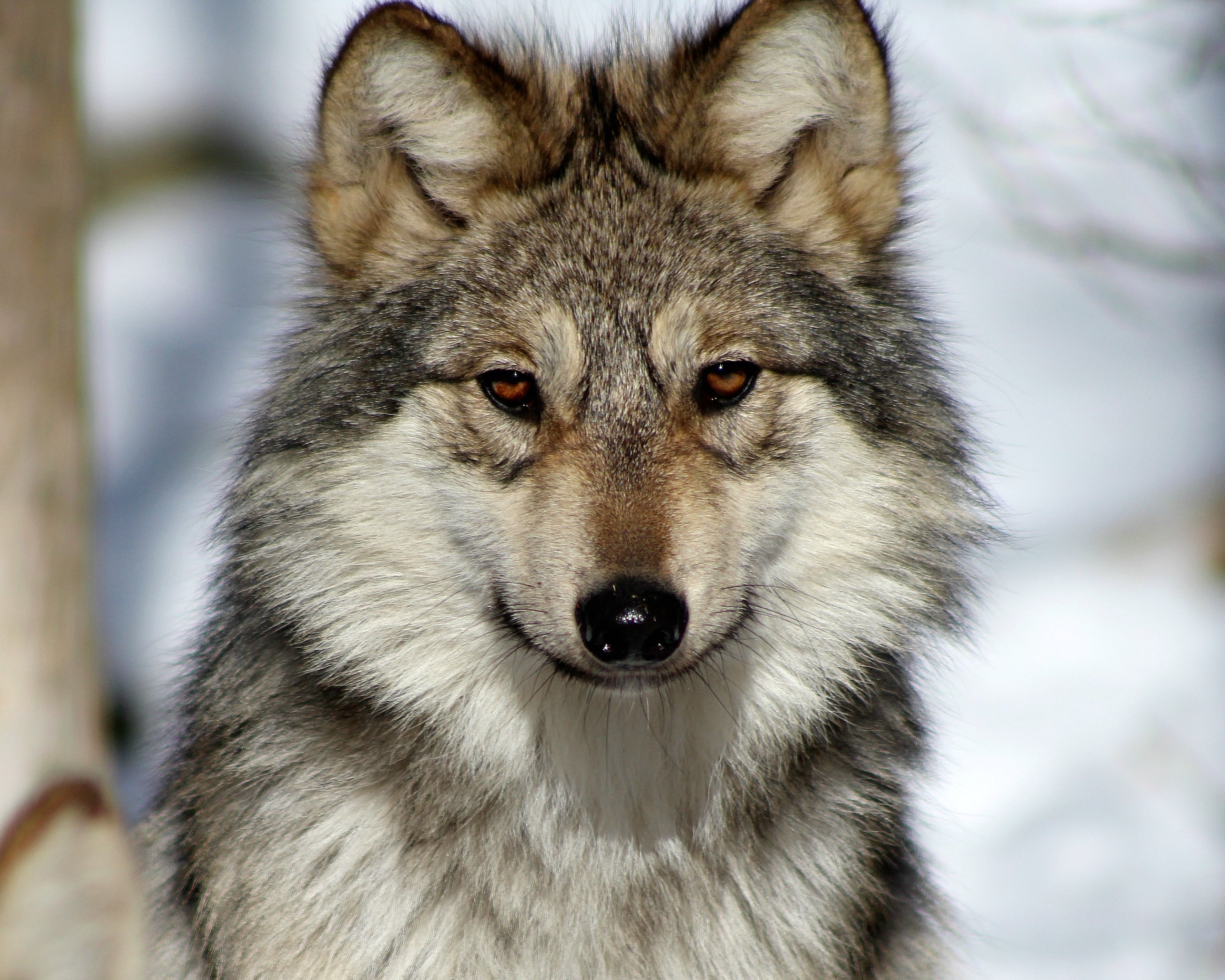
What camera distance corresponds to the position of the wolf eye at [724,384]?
3250 millimetres

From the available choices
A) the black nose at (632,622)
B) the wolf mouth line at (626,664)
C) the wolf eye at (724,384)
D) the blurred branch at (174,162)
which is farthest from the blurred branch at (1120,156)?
the blurred branch at (174,162)

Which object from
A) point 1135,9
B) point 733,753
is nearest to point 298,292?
point 733,753

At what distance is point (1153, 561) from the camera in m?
7.75

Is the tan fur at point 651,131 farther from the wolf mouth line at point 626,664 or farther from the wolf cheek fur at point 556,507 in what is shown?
the wolf mouth line at point 626,664

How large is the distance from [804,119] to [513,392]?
3.47 feet

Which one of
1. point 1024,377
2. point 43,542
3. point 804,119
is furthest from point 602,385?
point 1024,377

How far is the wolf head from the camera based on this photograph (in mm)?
3176

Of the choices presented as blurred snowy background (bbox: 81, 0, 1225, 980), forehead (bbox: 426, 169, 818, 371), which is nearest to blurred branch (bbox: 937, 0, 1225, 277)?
blurred snowy background (bbox: 81, 0, 1225, 980)

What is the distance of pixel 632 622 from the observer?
2.81m

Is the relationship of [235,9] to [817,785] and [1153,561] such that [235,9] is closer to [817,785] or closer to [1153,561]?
[1153,561]

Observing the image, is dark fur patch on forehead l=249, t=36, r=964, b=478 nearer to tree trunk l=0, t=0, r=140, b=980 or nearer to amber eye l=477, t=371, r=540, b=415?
amber eye l=477, t=371, r=540, b=415

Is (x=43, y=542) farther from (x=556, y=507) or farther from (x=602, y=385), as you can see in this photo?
(x=602, y=385)

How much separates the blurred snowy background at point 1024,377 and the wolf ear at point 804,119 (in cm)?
23

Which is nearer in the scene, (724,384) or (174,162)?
(724,384)
